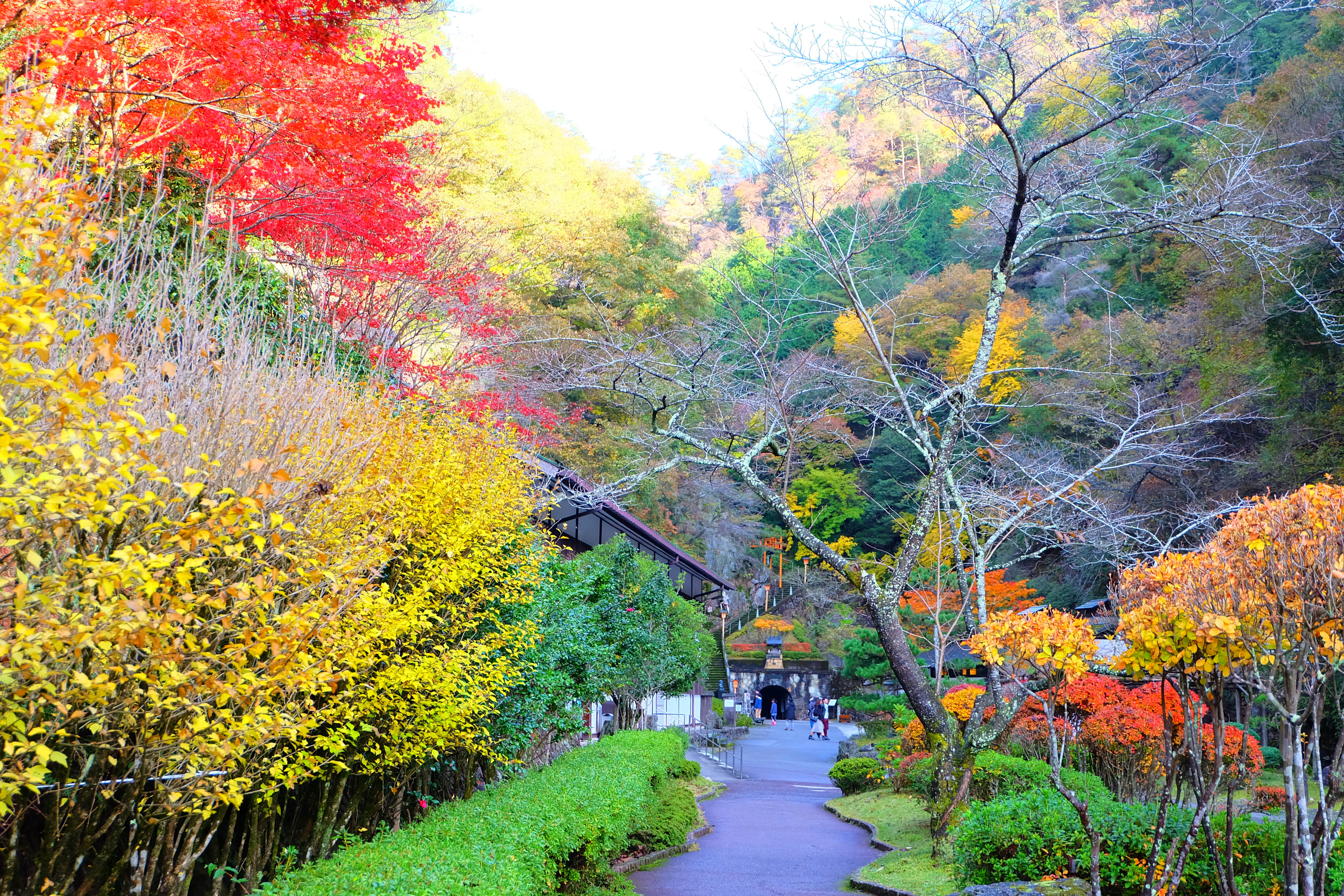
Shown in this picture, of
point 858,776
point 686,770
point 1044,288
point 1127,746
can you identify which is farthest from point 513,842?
point 1044,288

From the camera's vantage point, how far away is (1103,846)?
7695 mm

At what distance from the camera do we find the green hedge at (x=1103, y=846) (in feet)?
22.8

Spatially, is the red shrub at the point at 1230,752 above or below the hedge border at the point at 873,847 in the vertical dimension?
above

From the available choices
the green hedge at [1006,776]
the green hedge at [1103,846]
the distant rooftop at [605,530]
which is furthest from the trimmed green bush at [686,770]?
the green hedge at [1103,846]

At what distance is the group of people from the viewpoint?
1511 inches

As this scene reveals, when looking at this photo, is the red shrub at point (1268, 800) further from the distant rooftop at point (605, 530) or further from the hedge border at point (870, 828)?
the distant rooftop at point (605, 530)

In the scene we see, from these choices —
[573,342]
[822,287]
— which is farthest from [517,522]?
[822,287]

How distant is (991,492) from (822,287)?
23.8 meters

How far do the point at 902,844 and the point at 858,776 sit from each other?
7.07 meters

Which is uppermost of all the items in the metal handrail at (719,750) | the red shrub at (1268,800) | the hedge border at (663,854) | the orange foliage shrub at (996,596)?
the orange foliage shrub at (996,596)

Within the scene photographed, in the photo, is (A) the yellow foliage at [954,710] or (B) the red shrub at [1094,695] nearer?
(B) the red shrub at [1094,695]

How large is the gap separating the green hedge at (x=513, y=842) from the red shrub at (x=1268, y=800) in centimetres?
811

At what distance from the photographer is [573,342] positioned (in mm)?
20656

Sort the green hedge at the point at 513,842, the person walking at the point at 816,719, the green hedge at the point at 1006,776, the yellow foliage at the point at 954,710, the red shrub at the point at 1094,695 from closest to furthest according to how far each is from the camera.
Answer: the green hedge at the point at 513,842, the green hedge at the point at 1006,776, the red shrub at the point at 1094,695, the yellow foliage at the point at 954,710, the person walking at the point at 816,719
